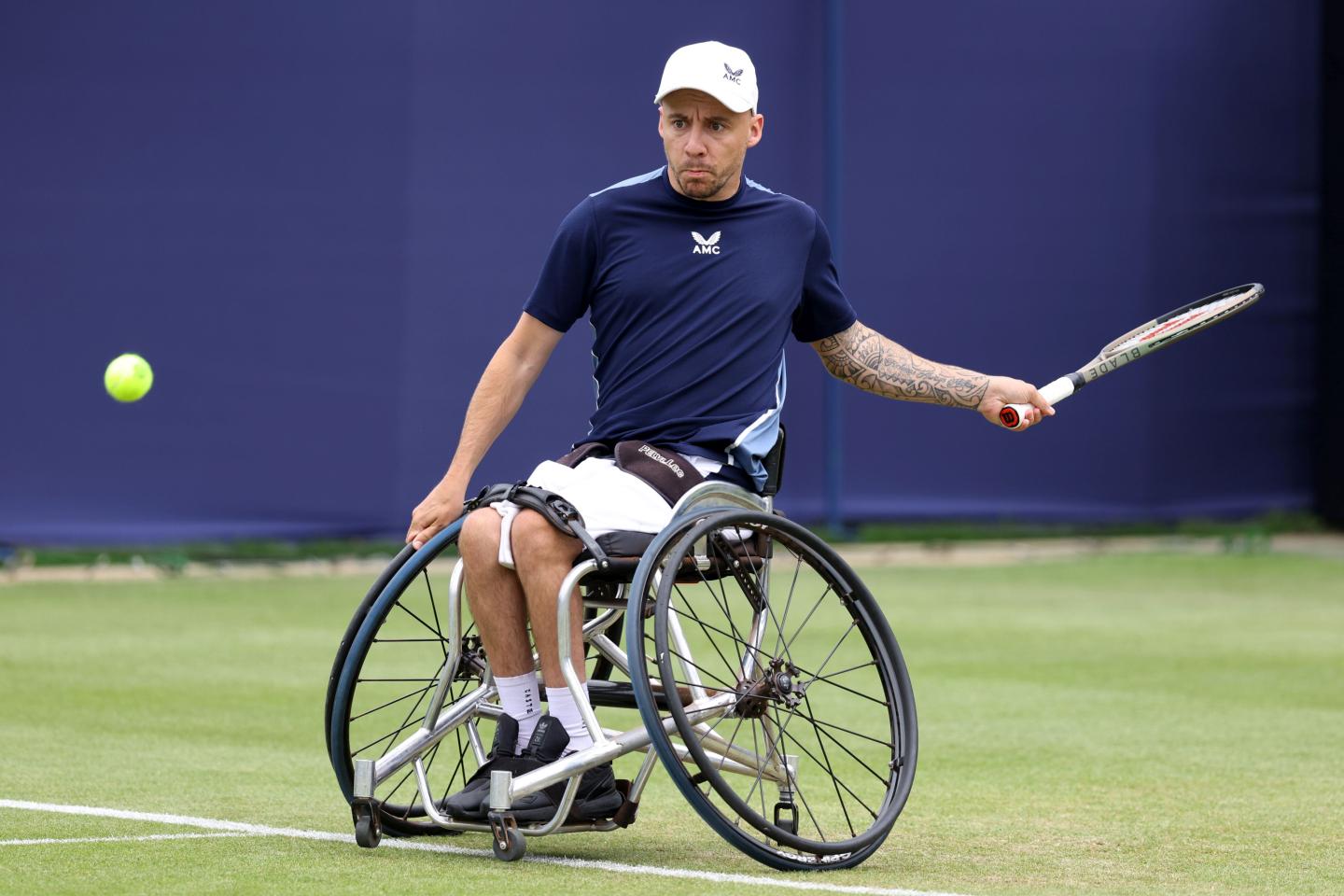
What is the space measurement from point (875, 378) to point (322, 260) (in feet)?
23.3

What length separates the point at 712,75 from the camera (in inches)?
165

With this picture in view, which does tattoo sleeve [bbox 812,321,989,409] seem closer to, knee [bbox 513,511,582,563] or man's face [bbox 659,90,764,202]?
man's face [bbox 659,90,764,202]

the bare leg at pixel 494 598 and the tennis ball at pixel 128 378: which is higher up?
the bare leg at pixel 494 598

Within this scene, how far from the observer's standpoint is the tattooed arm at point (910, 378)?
4.48 metres

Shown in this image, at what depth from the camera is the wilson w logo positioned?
4332mm

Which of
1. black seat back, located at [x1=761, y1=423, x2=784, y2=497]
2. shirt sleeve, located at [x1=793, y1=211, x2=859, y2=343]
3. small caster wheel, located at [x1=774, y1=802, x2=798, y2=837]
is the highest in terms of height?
shirt sleeve, located at [x1=793, y1=211, x2=859, y2=343]

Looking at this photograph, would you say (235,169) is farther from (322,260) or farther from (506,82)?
(506,82)

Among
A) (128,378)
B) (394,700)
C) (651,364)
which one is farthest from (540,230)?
(651,364)

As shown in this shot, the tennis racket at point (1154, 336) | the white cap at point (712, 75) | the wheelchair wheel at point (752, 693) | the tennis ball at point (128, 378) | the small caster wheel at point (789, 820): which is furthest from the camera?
the tennis ball at point (128, 378)

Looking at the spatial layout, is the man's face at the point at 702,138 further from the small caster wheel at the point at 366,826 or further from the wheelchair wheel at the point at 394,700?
the small caster wheel at the point at 366,826

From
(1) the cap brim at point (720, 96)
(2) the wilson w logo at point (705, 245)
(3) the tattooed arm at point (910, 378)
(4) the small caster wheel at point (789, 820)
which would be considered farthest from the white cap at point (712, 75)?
(4) the small caster wheel at point (789, 820)

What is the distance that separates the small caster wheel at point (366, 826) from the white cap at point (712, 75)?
4.99 ft

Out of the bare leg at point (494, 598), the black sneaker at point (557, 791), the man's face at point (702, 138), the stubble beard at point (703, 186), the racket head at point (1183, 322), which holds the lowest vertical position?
the black sneaker at point (557, 791)

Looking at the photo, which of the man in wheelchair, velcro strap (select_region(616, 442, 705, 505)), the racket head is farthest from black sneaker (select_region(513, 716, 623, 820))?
the racket head
